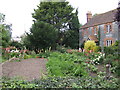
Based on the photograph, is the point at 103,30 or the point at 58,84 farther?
the point at 103,30

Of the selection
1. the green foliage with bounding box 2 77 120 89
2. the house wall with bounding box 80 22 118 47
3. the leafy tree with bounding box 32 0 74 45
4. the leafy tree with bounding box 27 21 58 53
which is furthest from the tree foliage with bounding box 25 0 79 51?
the green foliage with bounding box 2 77 120 89

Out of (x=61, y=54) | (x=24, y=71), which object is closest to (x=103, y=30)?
(x=61, y=54)

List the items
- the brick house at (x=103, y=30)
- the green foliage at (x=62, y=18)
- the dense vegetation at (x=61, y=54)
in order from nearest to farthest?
the dense vegetation at (x=61, y=54) → the brick house at (x=103, y=30) → the green foliage at (x=62, y=18)

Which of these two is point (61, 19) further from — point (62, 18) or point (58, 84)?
point (58, 84)

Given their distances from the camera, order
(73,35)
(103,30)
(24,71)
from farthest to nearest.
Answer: (73,35)
(103,30)
(24,71)

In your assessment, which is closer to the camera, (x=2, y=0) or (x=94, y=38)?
(x=2, y=0)

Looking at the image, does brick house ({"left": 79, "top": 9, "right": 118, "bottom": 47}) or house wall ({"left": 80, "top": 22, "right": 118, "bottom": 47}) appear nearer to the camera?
house wall ({"left": 80, "top": 22, "right": 118, "bottom": 47})

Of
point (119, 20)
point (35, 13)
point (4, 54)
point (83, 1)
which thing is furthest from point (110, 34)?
point (119, 20)

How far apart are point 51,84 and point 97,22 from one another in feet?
58.8

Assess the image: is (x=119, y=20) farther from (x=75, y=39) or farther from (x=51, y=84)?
(x=75, y=39)

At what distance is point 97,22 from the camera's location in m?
20.1

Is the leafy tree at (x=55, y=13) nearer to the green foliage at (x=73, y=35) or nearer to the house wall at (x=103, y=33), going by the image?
the green foliage at (x=73, y=35)

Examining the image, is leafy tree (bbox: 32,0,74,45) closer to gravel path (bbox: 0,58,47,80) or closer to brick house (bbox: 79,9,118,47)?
brick house (bbox: 79,9,118,47)

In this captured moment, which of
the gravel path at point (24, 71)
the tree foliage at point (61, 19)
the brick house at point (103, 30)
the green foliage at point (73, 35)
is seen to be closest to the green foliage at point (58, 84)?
the gravel path at point (24, 71)
